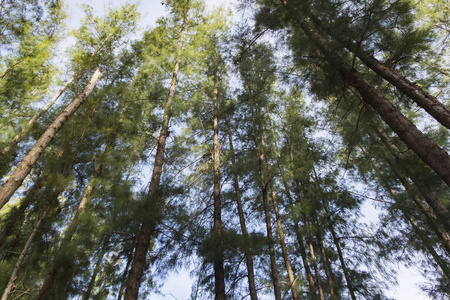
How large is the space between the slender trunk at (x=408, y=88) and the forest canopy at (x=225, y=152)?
0.02 meters

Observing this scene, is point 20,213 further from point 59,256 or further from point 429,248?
point 429,248

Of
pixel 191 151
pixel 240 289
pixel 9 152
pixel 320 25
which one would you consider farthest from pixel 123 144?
pixel 320 25

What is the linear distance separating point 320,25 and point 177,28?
6909 millimetres

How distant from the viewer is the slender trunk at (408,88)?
2.79 metres

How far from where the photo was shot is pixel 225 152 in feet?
23.0

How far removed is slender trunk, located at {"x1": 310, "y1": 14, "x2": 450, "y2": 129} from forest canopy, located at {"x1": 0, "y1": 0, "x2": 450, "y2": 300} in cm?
2

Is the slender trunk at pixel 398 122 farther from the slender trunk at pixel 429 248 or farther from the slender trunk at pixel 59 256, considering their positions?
the slender trunk at pixel 59 256

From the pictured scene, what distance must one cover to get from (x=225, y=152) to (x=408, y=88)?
15.2 feet

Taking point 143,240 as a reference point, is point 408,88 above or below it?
above

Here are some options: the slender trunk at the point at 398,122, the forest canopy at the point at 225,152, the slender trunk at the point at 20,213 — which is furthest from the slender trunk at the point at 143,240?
the slender trunk at the point at 398,122

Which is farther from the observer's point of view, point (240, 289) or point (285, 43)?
point (240, 289)

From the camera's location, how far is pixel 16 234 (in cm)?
634

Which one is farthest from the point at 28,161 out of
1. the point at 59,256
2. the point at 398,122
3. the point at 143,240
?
the point at 398,122

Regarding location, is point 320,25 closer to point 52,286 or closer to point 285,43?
point 285,43
